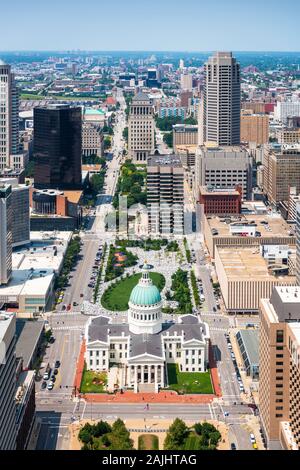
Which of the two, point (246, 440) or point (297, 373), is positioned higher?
point (297, 373)

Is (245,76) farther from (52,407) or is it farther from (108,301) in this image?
(52,407)

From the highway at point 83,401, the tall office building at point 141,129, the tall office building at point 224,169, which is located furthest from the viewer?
the tall office building at point 141,129

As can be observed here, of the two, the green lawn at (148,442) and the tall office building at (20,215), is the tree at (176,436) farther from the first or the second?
the tall office building at (20,215)


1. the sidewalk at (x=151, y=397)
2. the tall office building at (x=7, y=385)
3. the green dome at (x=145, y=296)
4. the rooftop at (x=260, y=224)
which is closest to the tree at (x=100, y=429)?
the sidewalk at (x=151, y=397)

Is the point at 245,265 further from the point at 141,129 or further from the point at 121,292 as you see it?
the point at 141,129

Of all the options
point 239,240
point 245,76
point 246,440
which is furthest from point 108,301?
point 245,76

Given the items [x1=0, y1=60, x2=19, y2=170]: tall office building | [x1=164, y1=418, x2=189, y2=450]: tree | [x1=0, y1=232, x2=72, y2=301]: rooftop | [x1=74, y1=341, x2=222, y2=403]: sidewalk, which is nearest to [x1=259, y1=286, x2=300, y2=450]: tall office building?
[x1=164, y1=418, x2=189, y2=450]: tree
